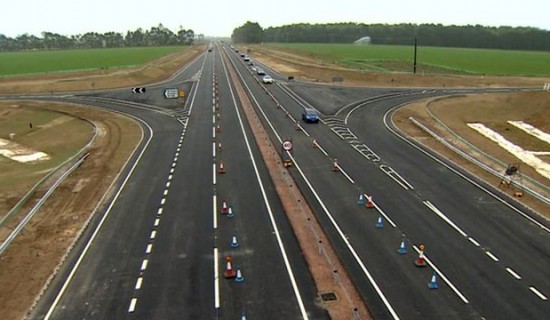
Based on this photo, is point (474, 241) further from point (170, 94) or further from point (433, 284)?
point (170, 94)

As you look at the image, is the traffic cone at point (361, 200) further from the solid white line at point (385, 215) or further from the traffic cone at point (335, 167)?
the traffic cone at point (335, 167)

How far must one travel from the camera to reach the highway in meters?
18.2

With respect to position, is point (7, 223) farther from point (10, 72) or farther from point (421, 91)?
point (10, 72)

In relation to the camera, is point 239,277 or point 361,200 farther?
point 361,200

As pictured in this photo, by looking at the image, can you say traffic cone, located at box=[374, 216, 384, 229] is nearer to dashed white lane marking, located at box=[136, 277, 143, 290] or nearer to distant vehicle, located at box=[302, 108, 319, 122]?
dashed white lane marking, located at box=[136, 277, 143, 290]

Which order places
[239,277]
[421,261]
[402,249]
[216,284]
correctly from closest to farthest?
1. [216,284]
2. [239,277]
3. [421,261]
4. [402,249]

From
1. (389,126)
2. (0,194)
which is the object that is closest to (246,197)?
(0,194)

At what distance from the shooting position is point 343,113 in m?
59.2

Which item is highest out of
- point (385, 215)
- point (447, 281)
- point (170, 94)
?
point (170, 94)

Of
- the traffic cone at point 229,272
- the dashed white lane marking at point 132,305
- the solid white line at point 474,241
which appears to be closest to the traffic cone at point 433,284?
the solid white line at point 474,241

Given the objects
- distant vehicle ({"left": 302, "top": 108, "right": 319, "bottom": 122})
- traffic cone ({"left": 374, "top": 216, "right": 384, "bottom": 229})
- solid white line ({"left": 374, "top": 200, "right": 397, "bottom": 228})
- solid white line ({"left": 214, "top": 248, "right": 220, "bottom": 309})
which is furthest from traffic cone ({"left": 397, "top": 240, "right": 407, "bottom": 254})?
distant vehicle ({"left": 302, "top": 108, "right": 319, "bottom": 122})

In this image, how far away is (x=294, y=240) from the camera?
23.6 meters

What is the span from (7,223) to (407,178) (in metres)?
25.2

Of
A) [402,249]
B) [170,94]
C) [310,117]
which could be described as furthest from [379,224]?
[170,94]
